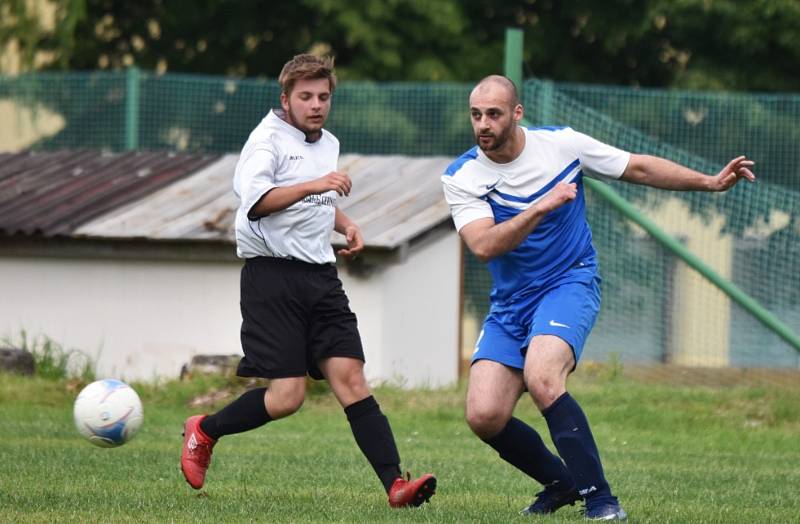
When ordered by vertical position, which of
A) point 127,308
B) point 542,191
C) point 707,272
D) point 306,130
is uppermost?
point 306,130

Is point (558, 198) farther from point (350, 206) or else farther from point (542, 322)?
point (350, 206)

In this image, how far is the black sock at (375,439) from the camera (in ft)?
23.4

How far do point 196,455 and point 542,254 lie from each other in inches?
73.7

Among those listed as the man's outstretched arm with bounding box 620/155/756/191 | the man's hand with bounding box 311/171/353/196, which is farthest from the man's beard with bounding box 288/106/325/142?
the man's outstretched arm with bounding box 620/155/756/191

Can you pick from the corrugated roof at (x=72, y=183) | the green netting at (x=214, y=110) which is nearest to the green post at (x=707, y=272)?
the green netting at (x=214, y=110)

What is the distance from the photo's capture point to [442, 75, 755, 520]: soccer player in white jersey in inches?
263

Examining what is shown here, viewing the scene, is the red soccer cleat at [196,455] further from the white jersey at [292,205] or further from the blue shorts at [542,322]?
the blue shorts at [542,322]

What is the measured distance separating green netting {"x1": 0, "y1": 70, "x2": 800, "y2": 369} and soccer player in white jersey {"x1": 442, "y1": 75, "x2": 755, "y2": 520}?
694 centimetres

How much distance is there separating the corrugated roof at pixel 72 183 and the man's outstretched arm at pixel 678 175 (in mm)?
8551

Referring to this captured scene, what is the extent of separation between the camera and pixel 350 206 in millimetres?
14523

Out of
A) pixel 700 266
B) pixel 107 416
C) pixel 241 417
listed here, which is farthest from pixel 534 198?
pixel 700 266

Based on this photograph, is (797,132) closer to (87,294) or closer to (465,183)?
(87,294)

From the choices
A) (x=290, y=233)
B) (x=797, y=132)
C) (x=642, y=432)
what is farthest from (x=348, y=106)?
(x=290, y=233)

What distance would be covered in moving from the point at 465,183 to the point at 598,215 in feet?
23.7
